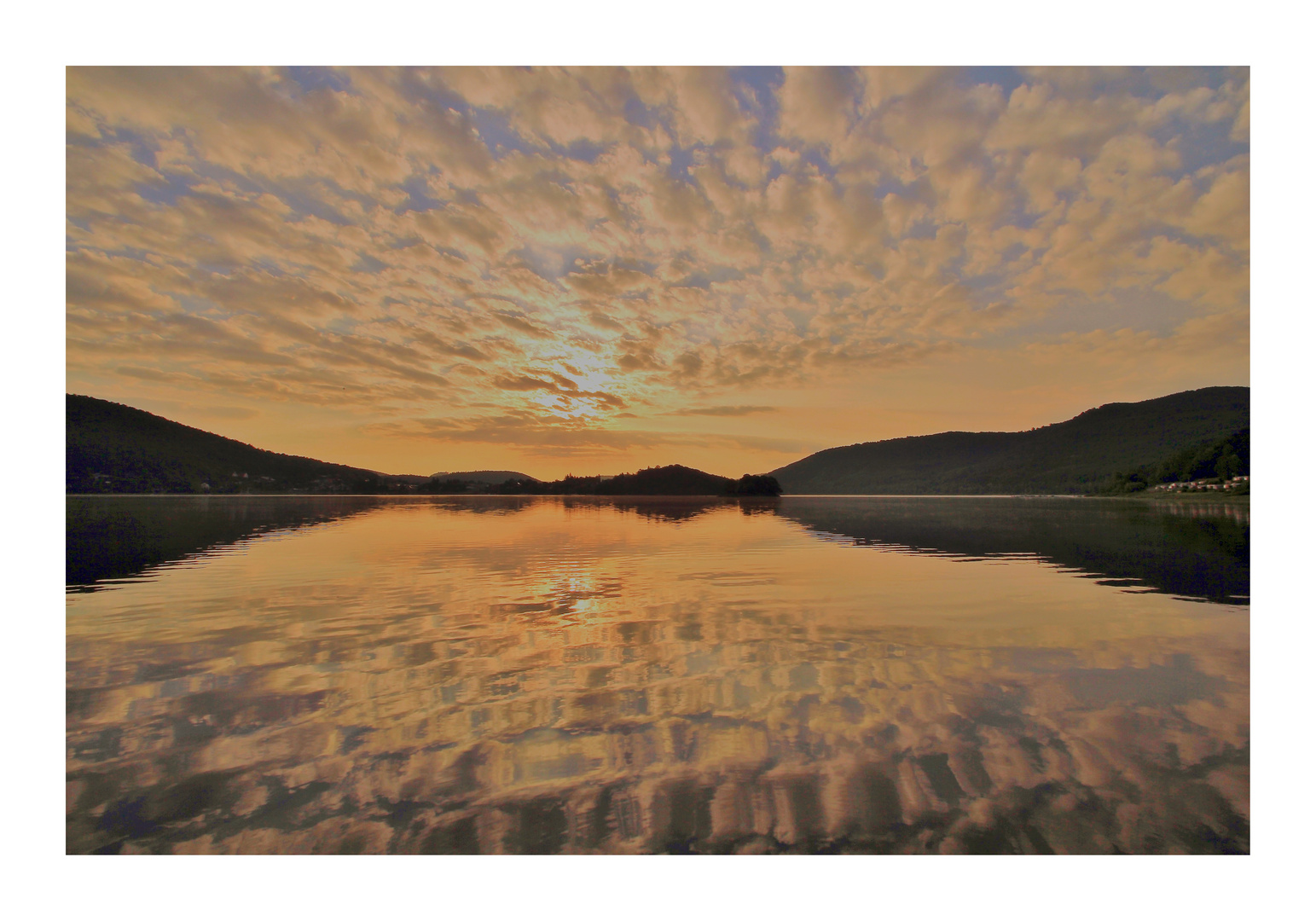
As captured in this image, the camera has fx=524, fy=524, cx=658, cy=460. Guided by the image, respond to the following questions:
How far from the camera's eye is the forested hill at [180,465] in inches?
4038

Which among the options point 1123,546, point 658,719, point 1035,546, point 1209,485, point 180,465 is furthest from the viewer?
point 180,465

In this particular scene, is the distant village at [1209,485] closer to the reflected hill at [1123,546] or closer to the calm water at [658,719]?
the reflected hill at [1123,546]

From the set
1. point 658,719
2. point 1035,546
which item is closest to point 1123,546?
point 1035,546

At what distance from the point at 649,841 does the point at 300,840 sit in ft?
11.1

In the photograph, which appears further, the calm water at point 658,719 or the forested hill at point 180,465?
the forested hill at point 180,465

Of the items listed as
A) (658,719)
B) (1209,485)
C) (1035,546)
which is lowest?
(1209,485)

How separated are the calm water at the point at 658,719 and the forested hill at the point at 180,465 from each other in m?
96.6

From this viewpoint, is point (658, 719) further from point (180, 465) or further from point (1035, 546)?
point (180, 465)

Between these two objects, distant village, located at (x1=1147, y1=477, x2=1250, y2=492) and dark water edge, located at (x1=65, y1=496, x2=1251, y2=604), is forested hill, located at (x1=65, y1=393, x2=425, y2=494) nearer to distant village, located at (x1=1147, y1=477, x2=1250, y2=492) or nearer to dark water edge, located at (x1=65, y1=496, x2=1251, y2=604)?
dark water edge, located at (x1=65, y1=496, x2=1251, y2=604)

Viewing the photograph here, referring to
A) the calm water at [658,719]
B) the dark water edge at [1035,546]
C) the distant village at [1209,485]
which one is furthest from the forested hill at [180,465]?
the distant village at [1209,485]

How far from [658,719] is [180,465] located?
581 ft

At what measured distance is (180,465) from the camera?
134 m

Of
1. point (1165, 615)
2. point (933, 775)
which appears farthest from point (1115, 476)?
point (933, 775)

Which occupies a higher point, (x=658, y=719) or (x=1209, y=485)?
(x=658, y=719)
